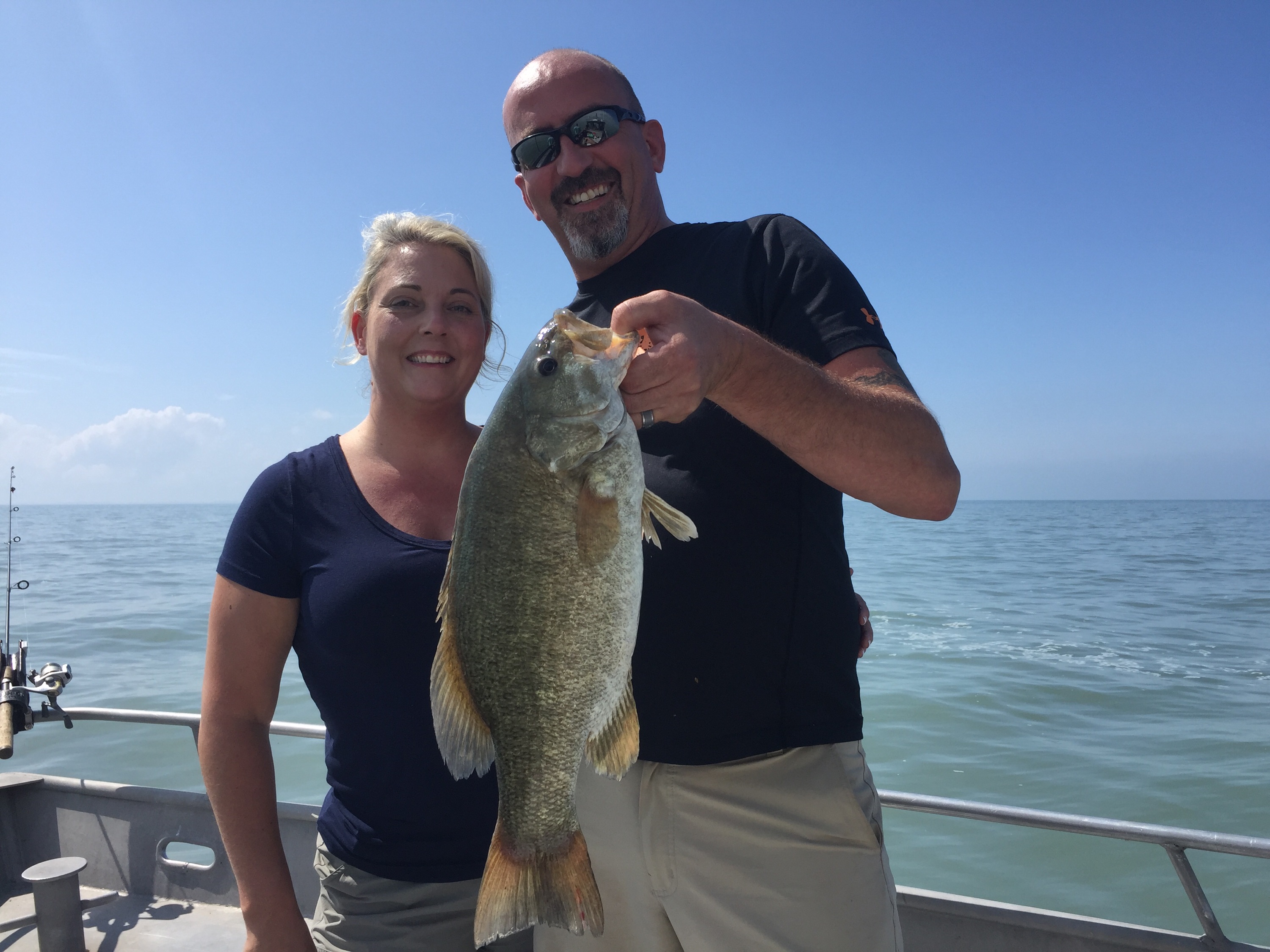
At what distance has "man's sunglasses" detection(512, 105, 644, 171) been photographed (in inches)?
96.7

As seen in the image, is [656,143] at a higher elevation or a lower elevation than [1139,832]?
higher

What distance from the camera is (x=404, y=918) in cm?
221

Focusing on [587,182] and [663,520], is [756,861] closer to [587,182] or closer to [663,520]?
[663,520]

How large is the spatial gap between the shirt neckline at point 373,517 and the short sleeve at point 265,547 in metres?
0.17

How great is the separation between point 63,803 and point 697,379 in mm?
5334

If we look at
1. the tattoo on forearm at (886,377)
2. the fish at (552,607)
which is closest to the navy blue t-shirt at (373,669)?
the fish at (552,607)

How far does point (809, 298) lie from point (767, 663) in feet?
3.00

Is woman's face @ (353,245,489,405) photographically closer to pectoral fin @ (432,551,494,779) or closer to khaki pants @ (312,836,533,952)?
pectoral fin @ (432,551,494,779)

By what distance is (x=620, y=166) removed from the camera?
248 centimetres

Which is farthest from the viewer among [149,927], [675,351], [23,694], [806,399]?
[23,694]

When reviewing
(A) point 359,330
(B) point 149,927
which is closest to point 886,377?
(A) point 359,330

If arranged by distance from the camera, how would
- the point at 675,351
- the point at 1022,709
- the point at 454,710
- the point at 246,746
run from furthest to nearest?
the point at 1022,709 < the point at 246,746 < the point at 454,710 < the point at 675,351

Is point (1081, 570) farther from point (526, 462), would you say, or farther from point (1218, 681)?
point (526, 462)

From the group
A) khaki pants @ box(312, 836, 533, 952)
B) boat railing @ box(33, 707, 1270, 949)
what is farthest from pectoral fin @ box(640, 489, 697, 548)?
boat railing @ box(33, 707, 1270, 949)
